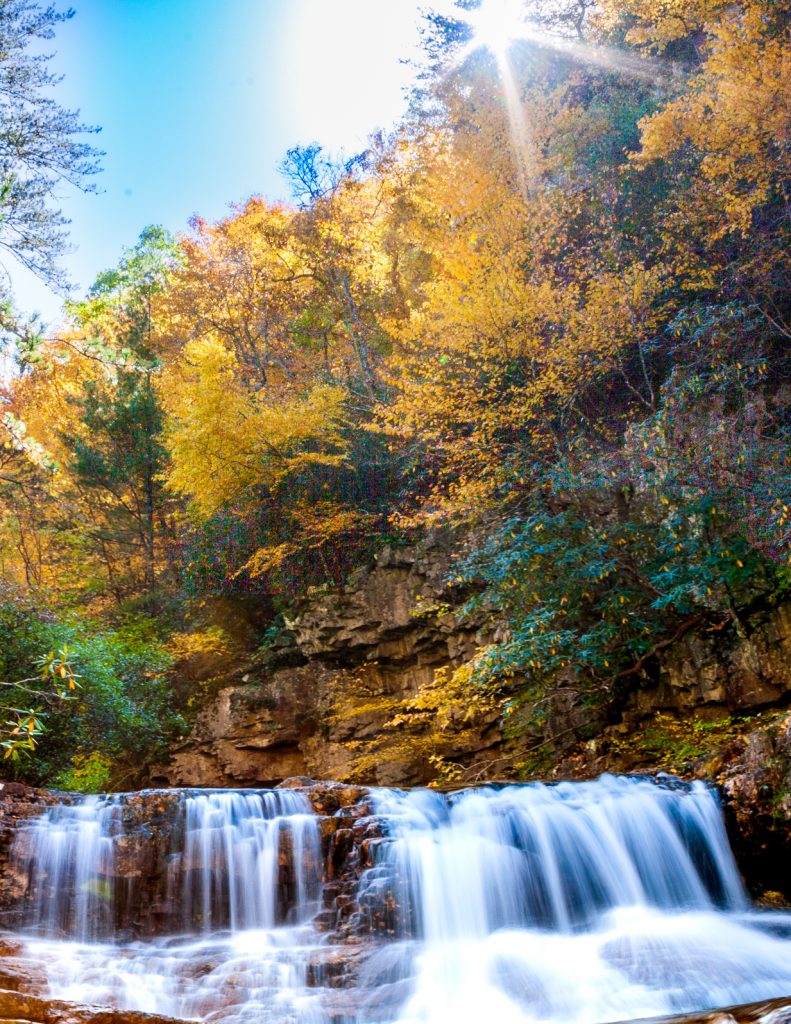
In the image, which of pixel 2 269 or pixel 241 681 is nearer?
pixel 2 269

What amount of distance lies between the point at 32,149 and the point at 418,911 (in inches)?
353

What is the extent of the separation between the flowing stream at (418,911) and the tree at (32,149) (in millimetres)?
5962

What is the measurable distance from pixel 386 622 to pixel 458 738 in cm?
262

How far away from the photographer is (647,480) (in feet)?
28.3

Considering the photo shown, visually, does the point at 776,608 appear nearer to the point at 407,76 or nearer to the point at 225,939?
the point at 225,939

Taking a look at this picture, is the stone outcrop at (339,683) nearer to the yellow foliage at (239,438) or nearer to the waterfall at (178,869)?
the yellow foliage at (239,438)

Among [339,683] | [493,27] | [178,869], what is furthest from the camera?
[493,27]

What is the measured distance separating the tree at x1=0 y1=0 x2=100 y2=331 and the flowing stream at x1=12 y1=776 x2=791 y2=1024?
5962 mm

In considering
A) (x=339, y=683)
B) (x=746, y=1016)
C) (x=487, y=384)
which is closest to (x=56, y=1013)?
(x=746, y=1016)

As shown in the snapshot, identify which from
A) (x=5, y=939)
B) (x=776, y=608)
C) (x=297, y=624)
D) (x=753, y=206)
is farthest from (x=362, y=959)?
(x=753, y=206)

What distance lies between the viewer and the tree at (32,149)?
7727mm

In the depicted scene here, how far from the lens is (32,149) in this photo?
25.7 ft

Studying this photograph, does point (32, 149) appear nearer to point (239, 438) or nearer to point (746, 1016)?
point (239, 438)

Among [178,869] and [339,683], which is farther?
[339,683]
